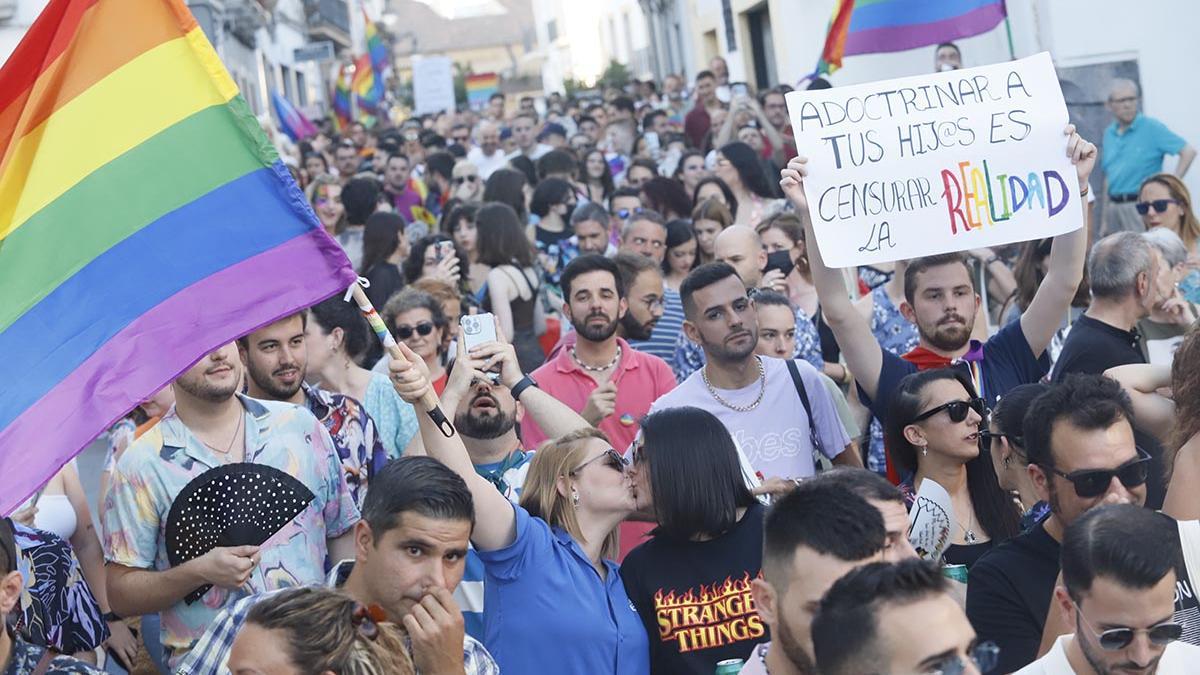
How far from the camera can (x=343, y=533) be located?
538cm

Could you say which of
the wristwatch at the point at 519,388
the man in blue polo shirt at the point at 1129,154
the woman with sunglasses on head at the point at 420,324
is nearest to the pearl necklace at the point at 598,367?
the woman with sunglasses on head at the point at 420,324

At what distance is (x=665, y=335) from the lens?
838cm

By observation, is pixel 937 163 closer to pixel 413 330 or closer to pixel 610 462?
pixel 610 462

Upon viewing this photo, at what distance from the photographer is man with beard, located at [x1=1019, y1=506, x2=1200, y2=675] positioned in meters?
3.72

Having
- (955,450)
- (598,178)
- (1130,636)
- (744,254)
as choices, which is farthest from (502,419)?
(598,178)

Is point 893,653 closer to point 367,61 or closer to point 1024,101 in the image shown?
point 1024,101

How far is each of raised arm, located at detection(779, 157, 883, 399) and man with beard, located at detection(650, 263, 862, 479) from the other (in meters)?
0.18

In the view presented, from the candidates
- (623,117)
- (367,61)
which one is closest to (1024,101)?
(623,117)

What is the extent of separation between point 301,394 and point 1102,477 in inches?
110

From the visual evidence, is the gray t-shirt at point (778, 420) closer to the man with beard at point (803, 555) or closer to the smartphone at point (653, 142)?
the man with beard at point (803, 555)

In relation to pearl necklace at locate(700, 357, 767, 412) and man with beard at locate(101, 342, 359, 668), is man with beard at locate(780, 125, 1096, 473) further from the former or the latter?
man with beard at locate(101, 342, 359, 668)

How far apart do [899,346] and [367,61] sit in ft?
71.4

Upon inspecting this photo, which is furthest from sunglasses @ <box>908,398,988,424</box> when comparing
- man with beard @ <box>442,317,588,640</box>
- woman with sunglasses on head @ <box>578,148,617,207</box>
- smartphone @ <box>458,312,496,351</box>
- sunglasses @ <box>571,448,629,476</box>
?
woman with sunglasses on head @ <box>578,148,617,207</box>

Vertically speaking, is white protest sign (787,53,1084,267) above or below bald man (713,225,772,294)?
above
